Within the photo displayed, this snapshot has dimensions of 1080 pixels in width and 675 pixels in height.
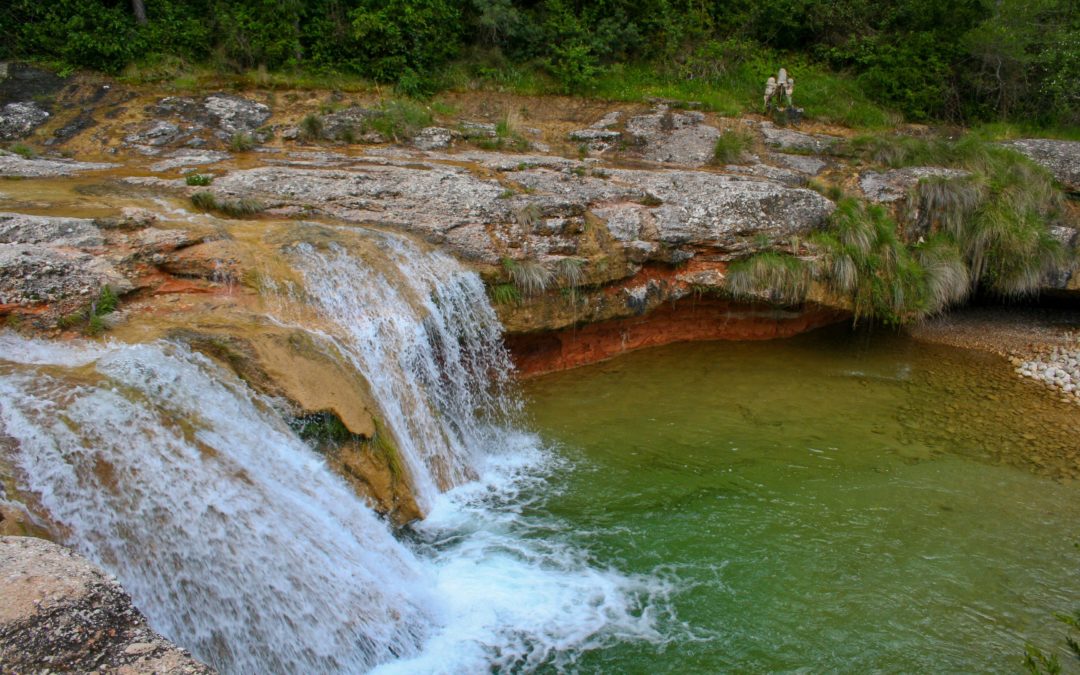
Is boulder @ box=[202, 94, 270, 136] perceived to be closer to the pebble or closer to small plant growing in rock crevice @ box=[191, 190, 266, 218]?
small plant growing in rock crevice @ box=[191, 190, 266, 218]

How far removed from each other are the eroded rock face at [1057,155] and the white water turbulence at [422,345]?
7990 mm

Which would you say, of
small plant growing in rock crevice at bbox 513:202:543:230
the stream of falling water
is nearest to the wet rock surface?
small plant growing in rock crevice at bbox 513:202:543:230

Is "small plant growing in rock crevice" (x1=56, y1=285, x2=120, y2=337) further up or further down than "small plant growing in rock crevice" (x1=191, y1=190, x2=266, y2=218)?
further down

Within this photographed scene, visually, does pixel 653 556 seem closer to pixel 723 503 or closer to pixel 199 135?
pixel 723 503

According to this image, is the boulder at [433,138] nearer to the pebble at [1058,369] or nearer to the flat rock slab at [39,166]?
the flat rock slab at [39,166]

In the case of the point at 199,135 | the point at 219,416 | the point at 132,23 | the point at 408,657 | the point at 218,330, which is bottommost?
the point at 408,657

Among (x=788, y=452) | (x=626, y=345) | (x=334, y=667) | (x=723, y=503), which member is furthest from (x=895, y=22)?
(x=334, y=667)

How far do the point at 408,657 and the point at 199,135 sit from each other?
23.8ft

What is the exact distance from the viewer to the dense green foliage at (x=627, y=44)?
10.0m

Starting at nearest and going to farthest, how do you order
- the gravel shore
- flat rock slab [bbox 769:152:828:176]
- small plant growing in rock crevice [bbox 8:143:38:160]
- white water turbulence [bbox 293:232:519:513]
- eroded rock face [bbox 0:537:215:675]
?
eroded rock face [bbox 0:537:215:675] < white water turbulence [bbox 293:232:519:513] < small plant growing in rock crevice [bbox 8:143:38:160] < the gravel shore < flat rock slab [bbox 769:152:828:176]

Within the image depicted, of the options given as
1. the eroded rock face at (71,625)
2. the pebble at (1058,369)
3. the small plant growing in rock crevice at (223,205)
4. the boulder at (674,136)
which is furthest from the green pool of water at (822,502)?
the small plant growing in rock crevice at (223,205)

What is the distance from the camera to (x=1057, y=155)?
31.6 ft

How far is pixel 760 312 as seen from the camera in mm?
8609

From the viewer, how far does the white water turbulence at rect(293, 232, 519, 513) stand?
213 inches
